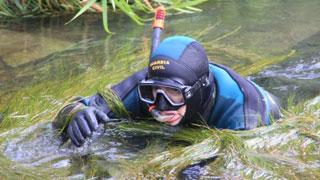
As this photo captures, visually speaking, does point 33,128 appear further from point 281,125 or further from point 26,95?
point 281,125

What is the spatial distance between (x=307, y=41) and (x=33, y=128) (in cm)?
282

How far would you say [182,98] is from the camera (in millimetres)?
2740

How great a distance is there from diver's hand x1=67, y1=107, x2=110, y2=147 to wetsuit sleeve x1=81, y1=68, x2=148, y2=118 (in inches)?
11.5

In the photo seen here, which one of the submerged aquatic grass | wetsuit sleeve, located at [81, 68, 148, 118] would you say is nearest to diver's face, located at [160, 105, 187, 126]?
the submerged aquatic grass

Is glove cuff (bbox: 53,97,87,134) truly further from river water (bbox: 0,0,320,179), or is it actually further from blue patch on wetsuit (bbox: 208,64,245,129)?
blue patch on wetsuit (bbox: 208,64,245,129)

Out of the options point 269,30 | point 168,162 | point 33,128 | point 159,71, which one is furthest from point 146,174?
point 269,30

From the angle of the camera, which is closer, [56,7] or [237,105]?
[237,105]

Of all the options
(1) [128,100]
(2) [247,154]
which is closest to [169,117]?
(2) [247,154]

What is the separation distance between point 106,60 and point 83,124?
2027mm

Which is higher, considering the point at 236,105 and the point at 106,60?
the point at 236,105

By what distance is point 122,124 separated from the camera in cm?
319

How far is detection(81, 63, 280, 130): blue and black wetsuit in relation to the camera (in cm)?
296

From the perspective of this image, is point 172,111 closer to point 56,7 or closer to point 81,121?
point 81,121

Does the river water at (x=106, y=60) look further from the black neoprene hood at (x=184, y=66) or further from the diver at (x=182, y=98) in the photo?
the black neoprene hood at (x=184, y=66)
